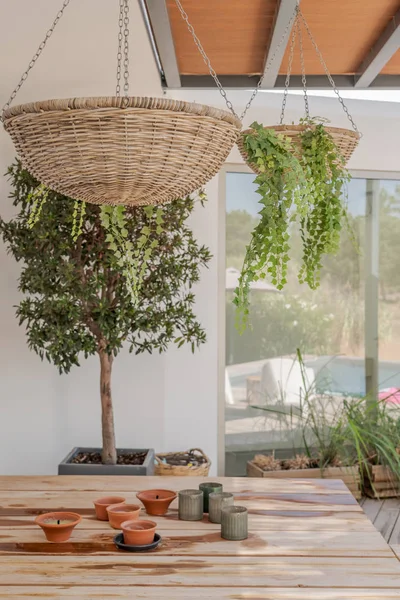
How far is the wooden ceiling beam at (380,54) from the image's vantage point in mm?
3447

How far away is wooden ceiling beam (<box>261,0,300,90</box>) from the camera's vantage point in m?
3.19

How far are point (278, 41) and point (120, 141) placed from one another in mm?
2339

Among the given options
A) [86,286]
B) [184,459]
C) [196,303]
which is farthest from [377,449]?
[86,286]

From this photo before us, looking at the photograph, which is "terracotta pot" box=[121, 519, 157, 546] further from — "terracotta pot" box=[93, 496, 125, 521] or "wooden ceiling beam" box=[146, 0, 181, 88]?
"wooden ceiling beam" box=[146, 0, 181, 88]

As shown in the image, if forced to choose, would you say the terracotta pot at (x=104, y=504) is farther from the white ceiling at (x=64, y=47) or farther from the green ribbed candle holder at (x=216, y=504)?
the white ceiling at (x=64, y=47)

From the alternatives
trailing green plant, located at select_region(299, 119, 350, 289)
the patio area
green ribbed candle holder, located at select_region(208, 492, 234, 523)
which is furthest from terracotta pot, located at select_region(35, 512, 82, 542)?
trailing green plant, located at select_region(299, 119, 350, 289)

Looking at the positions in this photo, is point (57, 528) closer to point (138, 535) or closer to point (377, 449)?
point (138, 535)

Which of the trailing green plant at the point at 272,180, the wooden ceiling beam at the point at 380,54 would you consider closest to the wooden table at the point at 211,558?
the trailing green plant at the point at 272,180

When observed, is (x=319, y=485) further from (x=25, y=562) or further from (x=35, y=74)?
(x=35, y=74)

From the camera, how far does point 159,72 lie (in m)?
4.38

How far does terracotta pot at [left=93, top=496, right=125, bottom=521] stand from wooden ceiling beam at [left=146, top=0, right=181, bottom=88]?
7.08ft

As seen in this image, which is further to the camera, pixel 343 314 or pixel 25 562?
pixel 343 314

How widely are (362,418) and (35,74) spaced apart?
3.02 m

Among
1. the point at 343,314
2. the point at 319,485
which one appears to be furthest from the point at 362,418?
the point at 319,485
